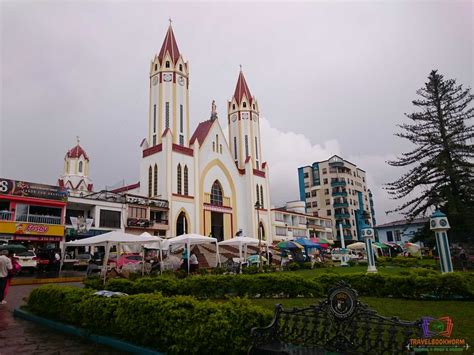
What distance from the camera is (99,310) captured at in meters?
6.45

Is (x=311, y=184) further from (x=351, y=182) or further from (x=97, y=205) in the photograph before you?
(x=97, y=205)

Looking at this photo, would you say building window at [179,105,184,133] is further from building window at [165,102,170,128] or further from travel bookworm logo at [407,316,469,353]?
travel bookworm logo at [407,316,469,353]

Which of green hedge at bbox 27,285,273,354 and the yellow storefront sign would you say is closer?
green hedge at bbox 27,285,273,354

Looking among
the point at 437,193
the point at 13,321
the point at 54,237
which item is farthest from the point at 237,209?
the point at 13,321

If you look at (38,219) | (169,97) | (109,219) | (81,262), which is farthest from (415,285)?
(169,97)

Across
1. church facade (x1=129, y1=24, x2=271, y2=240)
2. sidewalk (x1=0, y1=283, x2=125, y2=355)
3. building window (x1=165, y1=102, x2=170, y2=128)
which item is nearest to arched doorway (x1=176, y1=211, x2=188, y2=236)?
church facade (x1=129, y1=24, x2=271, y2=240)

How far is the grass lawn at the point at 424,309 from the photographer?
6161 millimetres

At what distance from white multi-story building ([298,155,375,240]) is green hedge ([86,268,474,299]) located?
5271 cm

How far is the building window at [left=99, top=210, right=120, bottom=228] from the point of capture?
29812 millimetres

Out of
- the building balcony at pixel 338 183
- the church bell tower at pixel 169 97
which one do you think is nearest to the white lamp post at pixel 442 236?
the church bell tower at pixel 169 97

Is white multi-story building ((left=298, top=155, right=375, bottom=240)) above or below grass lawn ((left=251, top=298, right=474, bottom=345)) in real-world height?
above

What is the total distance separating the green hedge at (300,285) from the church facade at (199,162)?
21266 millimetres

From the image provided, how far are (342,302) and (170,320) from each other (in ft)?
8.66

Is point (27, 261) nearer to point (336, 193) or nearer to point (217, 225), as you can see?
point (217, 225)
